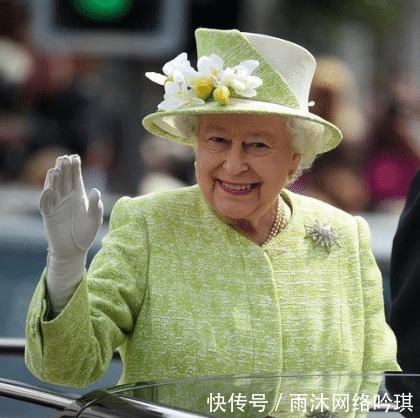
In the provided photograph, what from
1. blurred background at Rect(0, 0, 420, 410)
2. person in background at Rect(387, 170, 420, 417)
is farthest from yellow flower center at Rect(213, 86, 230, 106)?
blurred background at Rect(0, 0, 420, 410)

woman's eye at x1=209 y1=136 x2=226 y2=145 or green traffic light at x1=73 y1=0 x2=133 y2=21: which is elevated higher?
green traffic light at x1=73 y1=0 x2=133 y2=21

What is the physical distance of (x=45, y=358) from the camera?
3.56 meters

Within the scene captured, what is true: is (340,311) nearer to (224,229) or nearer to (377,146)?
(224,229)

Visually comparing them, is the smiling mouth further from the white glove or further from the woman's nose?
the white glove

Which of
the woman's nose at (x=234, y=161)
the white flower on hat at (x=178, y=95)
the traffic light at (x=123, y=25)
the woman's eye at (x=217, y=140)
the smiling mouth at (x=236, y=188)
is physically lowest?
the smiling mouth at (x=236, y=188)

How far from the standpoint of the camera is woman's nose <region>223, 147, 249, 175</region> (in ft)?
12.6

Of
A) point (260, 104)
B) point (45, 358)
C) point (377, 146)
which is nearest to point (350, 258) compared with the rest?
point (260, 104)

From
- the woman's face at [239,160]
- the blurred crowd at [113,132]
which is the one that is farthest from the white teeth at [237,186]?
the blurred crowd at [113,132]

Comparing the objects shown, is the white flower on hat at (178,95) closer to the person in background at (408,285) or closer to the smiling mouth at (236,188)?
the smiling mouth at (236,188)

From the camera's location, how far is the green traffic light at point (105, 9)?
253 inches

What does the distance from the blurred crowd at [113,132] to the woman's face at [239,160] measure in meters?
2.97

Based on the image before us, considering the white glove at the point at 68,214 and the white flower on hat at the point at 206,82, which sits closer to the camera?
the white glove at the point at 68,214

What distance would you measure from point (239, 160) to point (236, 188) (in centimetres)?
8

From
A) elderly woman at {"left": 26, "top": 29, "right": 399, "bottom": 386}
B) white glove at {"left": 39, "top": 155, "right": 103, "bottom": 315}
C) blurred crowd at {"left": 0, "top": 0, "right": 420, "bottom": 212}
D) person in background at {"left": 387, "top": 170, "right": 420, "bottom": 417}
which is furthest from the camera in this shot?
blurred crowd at {"left": 0, "top": 0, "right": 420, "bottom": 212}
